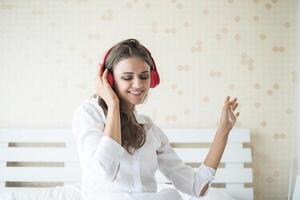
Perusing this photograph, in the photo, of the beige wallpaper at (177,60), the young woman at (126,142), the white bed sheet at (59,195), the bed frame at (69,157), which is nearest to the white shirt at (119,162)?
the young woman at (126,142)

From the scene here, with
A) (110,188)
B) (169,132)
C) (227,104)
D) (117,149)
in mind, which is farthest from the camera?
(169,132)

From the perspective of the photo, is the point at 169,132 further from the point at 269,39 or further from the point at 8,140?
the point at 8,140

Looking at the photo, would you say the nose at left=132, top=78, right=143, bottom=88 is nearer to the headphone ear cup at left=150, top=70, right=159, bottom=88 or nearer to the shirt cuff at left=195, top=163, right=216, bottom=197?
the headphone ear cup at left=150, top=70, right=159, bottom=88

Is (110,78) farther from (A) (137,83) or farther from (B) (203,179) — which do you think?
(B) (203,179)

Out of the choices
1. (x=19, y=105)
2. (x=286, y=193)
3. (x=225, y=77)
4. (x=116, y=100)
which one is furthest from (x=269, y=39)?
(x=19, y=105)

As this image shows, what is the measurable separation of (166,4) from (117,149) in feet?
5.74

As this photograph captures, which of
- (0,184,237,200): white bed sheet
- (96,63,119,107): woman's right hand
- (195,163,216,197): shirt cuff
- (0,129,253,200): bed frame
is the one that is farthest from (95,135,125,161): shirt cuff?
(0,129,253,200): bed frame

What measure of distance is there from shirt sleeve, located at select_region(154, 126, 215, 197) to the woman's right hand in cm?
29

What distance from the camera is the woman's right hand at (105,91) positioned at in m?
1.14

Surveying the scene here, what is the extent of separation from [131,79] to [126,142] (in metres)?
0.22

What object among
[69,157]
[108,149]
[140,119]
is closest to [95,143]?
[108,149]

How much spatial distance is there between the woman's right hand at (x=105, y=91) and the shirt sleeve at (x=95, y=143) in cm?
6

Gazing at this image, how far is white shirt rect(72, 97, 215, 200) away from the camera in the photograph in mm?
1032

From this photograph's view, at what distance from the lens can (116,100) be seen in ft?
3.75
